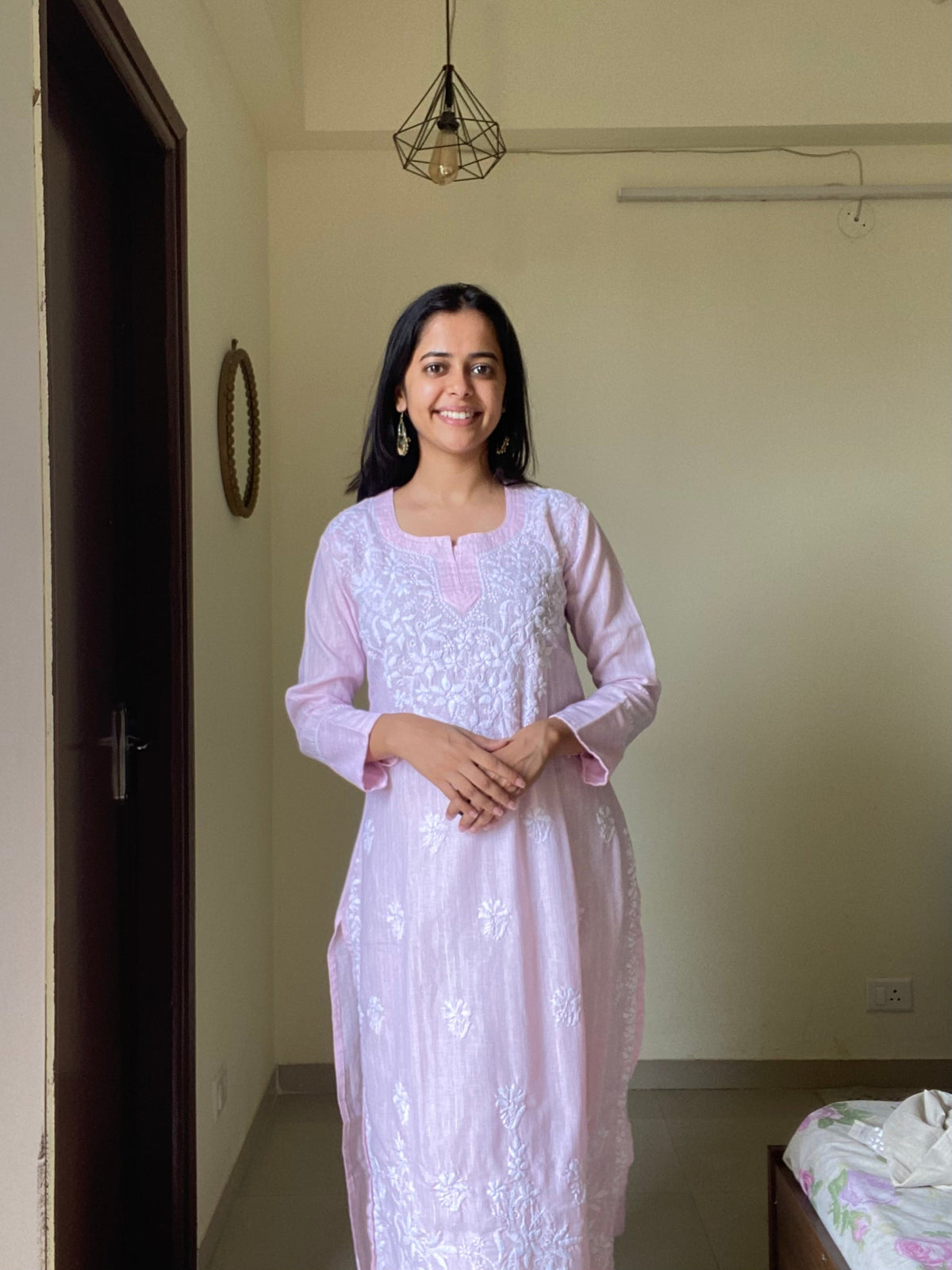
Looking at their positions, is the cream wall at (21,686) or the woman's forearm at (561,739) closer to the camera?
the cream wall at (21,686)

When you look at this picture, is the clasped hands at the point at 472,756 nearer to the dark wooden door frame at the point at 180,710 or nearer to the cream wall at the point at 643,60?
the dark wooden door frame at the point at 180,710

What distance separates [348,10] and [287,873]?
2.20m

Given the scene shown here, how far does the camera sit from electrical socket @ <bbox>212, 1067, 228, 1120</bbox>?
2330 millimetres

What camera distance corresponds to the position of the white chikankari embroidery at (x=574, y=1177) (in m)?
1.54

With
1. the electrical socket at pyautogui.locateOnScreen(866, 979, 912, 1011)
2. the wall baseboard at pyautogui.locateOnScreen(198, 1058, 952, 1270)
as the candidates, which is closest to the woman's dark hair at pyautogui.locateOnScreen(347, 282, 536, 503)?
the wall baseboard at pyautogui.locateOnScreen(198, 1058, 952, 1270)

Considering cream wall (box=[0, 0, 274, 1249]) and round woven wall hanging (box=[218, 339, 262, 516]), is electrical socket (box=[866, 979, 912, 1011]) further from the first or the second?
round woven wall hanging (box=[218, 339, 262, 516])

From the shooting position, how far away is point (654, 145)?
2.98 m

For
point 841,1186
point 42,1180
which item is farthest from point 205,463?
point 841,1186

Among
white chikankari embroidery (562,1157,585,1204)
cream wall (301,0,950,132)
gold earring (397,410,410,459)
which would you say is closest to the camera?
white chikankari embroidery (562,1157,585,1204)

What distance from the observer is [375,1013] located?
63.5 inches

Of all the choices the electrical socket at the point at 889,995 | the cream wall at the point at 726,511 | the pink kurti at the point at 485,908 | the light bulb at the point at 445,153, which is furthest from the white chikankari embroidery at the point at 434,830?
the electrical socket at the point at 889,995

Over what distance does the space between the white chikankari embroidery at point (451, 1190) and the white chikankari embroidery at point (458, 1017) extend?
184mm

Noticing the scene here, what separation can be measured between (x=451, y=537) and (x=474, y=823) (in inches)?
16.8

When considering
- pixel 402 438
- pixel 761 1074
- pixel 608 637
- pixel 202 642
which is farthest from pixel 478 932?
pixel 761 1074
